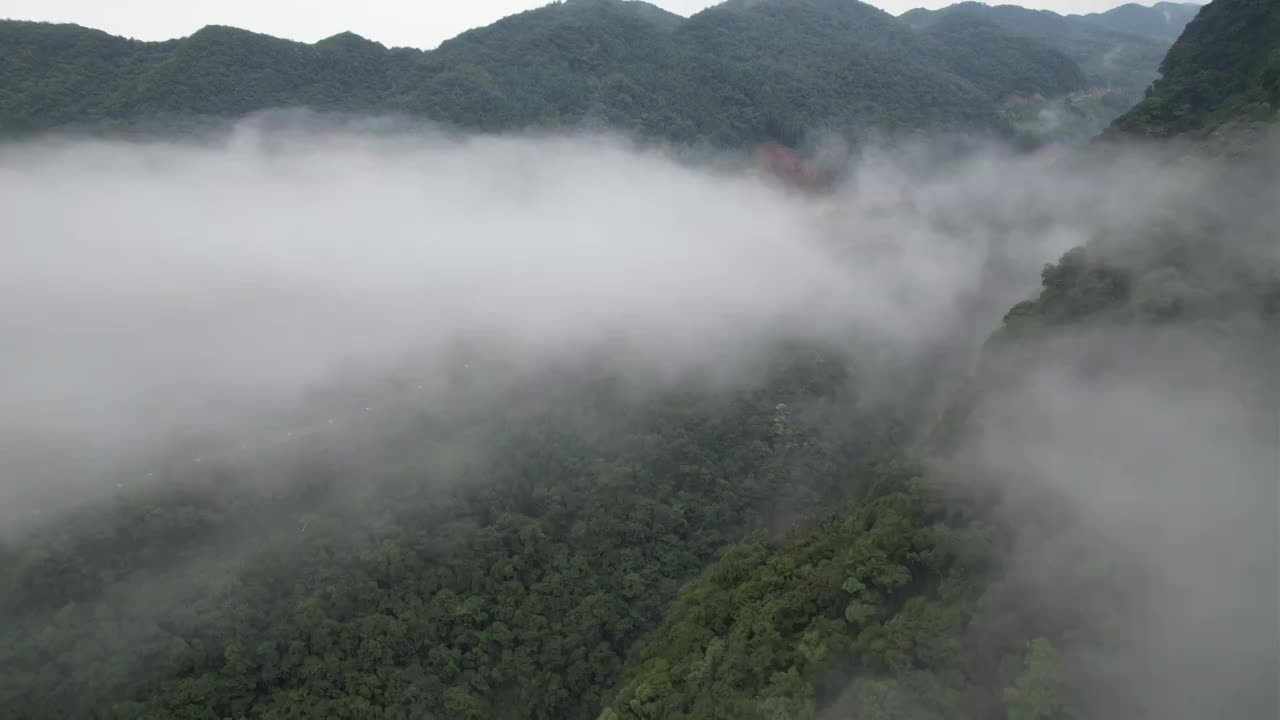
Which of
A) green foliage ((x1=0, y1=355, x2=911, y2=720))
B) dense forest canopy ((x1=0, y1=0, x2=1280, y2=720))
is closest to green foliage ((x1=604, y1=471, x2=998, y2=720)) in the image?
dense forest canopy ((x1=0, y1=0, x2=1280, y2=720))

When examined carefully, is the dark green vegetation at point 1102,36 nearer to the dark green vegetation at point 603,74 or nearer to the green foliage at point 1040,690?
the dark green vegetation at point 603,74

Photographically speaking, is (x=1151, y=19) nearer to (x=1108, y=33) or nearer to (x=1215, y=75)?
(x=1108, y=33)

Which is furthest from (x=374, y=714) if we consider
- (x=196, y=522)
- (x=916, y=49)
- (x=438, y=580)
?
(x=916, y=49)

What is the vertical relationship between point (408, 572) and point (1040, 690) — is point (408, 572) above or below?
below

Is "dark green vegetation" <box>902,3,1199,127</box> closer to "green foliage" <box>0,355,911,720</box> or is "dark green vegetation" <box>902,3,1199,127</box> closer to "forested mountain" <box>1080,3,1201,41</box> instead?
"forested mountain" <box>1080,3,1201,41</box>

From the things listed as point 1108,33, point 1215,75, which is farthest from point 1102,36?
point 1215,75

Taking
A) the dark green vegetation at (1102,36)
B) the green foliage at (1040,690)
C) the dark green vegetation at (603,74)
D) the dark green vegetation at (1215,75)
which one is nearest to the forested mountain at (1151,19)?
the dark green vegetation at (1102,36)
